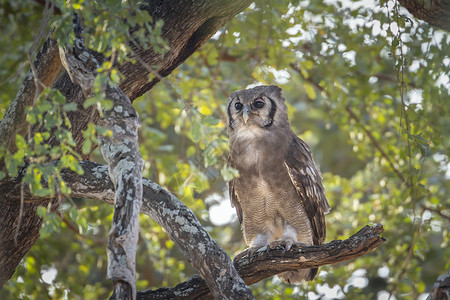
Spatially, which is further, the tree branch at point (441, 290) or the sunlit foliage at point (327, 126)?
the sunlit foliage at point (327, 126)

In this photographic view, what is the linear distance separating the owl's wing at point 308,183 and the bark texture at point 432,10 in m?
1.48

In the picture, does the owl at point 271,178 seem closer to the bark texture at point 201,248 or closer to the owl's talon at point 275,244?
the owl's talon at point 275,244

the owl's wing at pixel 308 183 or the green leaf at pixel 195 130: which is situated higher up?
the owl's wing at pixel 308 183

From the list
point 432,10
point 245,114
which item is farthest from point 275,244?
point 432,10

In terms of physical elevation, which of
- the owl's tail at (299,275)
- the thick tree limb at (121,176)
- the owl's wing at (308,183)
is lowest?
the thick tree limb at (121,176)

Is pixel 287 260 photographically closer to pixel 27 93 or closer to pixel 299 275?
pixel 299 275

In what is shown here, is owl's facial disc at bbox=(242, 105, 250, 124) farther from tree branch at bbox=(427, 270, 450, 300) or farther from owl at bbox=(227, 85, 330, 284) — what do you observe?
tree branch at bbox=(427, 270, 450, 300)

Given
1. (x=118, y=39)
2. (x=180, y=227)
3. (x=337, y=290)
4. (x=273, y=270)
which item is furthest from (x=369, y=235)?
(x=337, y=290)

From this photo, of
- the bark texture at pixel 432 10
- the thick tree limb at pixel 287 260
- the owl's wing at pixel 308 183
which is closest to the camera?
the thick tree limb at pixel 287 260

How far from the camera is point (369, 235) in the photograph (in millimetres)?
3074

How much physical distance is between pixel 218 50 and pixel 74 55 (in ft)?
9.91

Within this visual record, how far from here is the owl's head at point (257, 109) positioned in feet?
15.4

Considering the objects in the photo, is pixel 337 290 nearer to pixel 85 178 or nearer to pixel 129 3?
pixel 85 178

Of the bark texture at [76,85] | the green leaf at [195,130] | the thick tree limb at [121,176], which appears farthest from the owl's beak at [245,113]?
the green leaf at [195,130]
